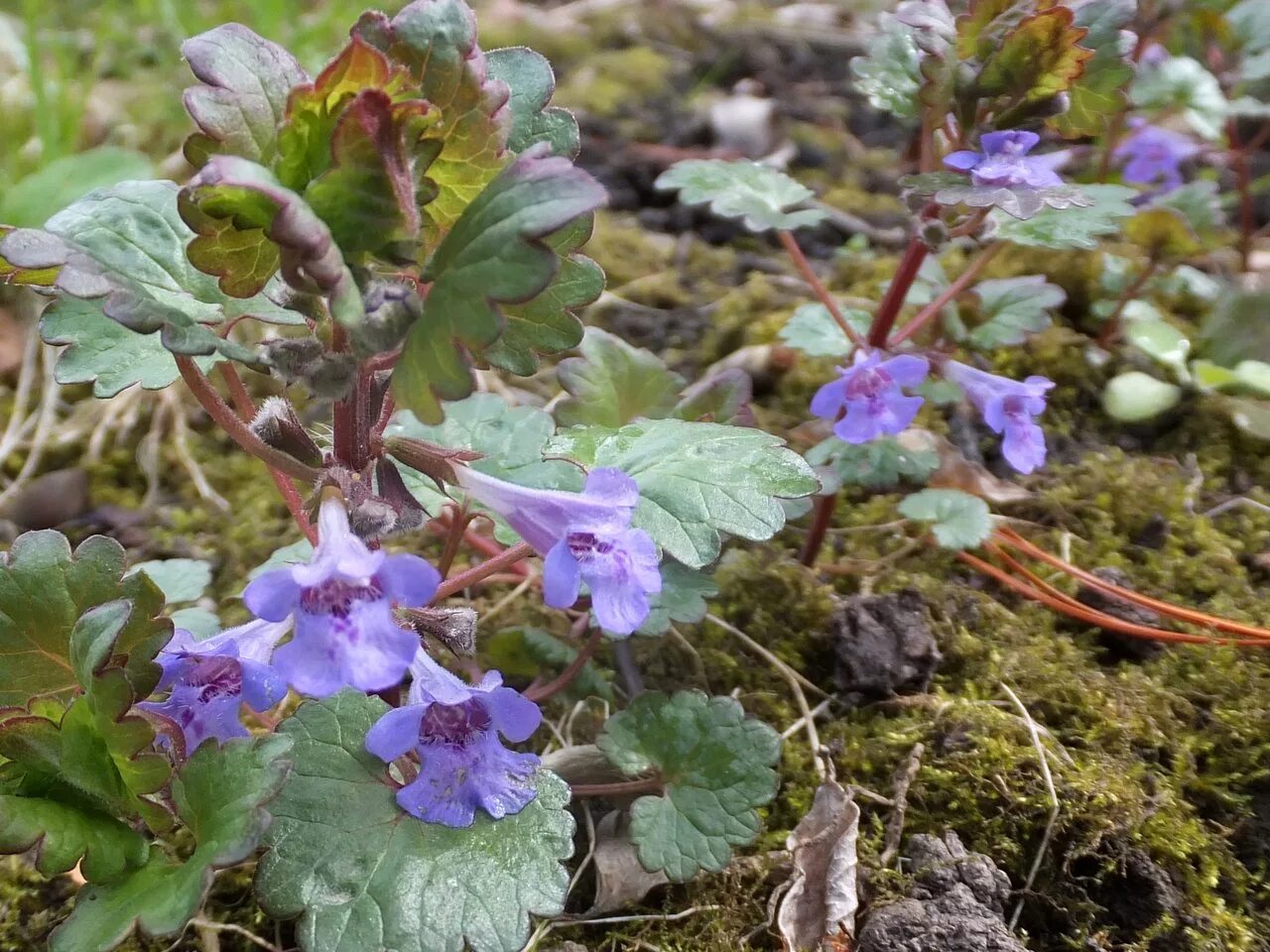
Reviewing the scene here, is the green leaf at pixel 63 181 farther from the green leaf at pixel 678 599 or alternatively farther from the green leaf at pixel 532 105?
the green leaf at pixel 678 599

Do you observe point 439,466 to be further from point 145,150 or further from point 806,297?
point 145,150

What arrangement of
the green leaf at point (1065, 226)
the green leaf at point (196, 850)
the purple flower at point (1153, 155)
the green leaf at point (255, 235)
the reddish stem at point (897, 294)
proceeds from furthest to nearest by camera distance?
the purple flower at point (1153, 155)
the reddish stem at point (897, 294)
the green leaf at point (1065, 226)
the green leaf at point (196, 850)
the green leaf at point (255, 235)

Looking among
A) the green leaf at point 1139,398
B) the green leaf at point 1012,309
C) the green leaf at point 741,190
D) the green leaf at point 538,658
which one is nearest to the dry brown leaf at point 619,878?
the green leaf at point 538,658

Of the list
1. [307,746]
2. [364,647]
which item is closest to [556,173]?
[364,647]

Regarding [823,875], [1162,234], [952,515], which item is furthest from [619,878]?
[1162,234]

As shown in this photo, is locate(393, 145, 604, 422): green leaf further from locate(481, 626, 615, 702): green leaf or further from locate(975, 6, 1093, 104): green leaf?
locate(975, 6, 1093, 104): green leaf

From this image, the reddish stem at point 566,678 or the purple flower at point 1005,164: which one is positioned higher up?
the purple flower at point 1005,164

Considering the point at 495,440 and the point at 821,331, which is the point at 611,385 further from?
the point at 821,331
